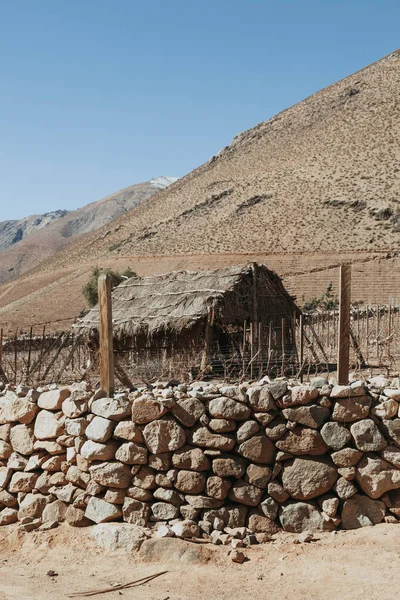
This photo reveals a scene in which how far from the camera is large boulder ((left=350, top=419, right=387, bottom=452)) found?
615cm

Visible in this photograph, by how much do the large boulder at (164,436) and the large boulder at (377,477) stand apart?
5.31ft

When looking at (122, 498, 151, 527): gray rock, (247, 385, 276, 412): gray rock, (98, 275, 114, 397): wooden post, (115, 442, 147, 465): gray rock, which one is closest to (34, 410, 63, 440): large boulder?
(98, 275, 114, 397): wooden post

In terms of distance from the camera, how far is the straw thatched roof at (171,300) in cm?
1482

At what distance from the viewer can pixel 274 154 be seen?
75.1 meters

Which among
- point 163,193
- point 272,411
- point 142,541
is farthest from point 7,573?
point 163,193

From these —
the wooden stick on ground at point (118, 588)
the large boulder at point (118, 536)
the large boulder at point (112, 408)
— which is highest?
the large boulder at point (112, 408)

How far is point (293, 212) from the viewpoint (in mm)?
57875

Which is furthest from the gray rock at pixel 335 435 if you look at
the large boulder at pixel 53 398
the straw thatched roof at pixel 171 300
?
the straw thatched roof at pixel 171 300

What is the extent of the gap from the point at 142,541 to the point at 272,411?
5.31 feet

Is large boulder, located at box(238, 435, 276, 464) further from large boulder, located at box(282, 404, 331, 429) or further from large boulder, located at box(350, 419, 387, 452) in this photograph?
large boulder, located at box(350, 419, 387, 452)

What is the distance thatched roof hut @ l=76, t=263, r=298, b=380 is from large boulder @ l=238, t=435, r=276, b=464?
7303mm

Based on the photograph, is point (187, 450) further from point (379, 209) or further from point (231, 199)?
point (231, 199)

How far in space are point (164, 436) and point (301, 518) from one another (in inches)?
55.9

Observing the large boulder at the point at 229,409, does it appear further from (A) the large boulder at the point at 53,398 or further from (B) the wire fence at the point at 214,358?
(B) the wire fence at the point at 214,358
